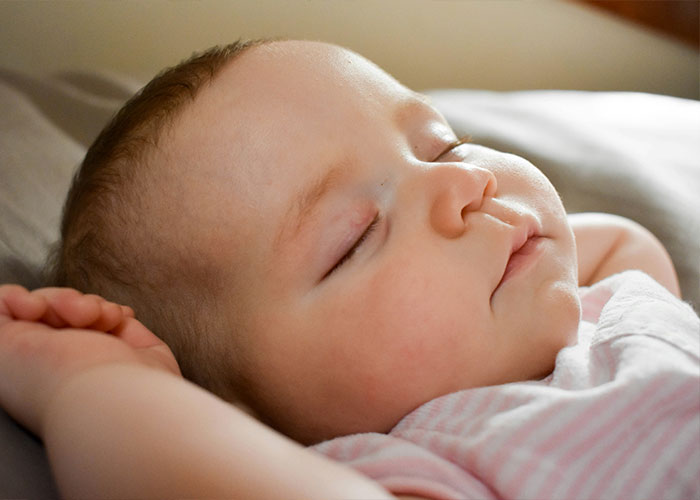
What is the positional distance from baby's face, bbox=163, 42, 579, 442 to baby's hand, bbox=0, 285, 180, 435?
0.11m

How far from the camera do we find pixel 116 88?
1.36 metres

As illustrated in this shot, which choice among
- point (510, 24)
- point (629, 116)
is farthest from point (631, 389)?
point (510, 24)

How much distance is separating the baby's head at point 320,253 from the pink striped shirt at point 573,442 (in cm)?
7

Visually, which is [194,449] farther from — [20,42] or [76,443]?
[20,42]

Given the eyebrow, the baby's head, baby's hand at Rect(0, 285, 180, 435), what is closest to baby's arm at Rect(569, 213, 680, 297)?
the baby's head

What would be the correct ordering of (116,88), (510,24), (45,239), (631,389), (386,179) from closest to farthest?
1. (631,389)
2. (386,179)
3. (45,239)
4. (116,88)
5. (510,24)

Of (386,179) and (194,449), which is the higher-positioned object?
(386,179)

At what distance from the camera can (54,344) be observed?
→ 0.71 m

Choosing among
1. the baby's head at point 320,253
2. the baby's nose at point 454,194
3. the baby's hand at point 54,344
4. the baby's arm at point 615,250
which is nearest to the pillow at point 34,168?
the baby's hand at point 54,344

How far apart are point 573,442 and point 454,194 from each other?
28 centimetres

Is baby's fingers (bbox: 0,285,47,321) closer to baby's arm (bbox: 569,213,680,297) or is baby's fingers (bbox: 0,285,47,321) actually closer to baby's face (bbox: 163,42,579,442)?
baby's face (bbox: 163,42,579,442)

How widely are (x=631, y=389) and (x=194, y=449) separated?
388 millimetres

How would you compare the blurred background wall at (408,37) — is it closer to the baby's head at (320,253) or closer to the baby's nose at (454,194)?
the baby's head at (320,253)

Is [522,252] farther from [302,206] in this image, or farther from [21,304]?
[21,304]
